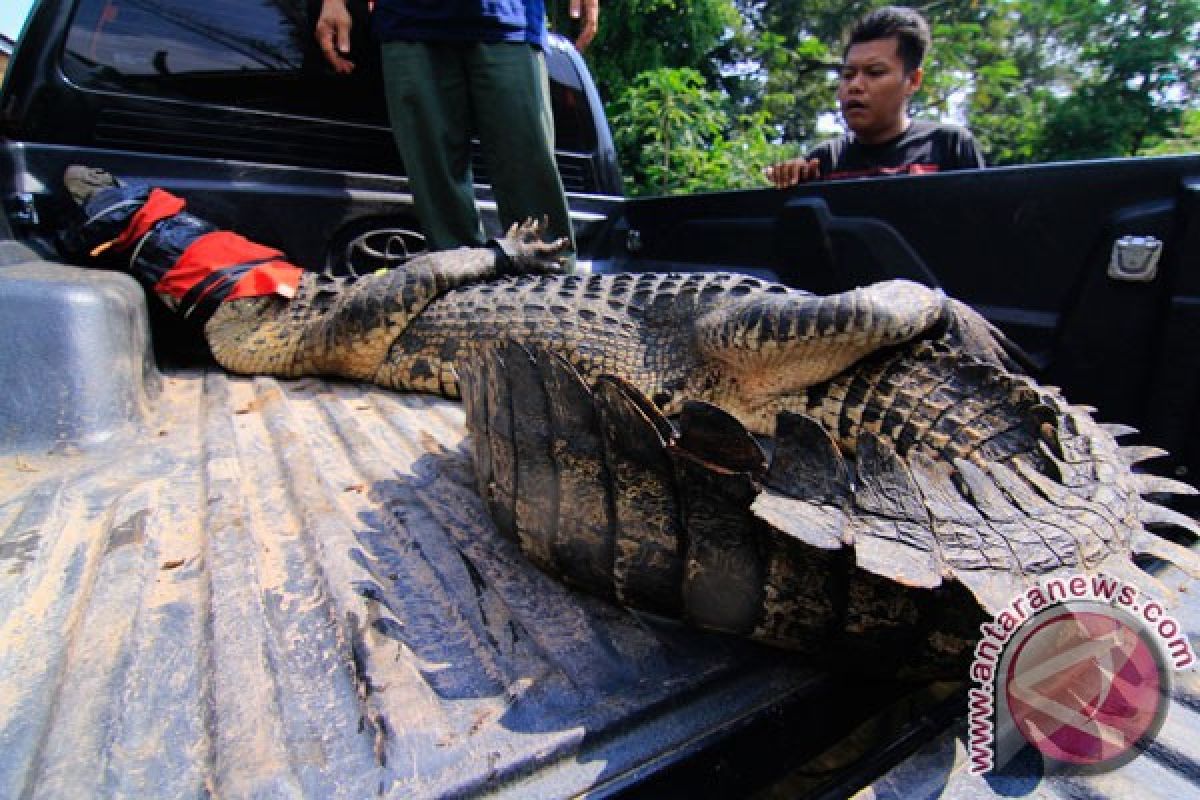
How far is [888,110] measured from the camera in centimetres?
310

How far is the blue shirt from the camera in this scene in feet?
8.25

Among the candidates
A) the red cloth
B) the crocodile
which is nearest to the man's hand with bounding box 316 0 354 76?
the red cloth

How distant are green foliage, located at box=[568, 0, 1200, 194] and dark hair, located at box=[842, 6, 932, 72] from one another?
3.54 meters

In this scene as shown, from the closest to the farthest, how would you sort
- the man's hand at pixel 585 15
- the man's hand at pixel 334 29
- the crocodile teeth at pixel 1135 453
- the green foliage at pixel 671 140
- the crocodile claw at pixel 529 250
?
the crocodile teeth at pixel 1135 453, the man's hand at pixel 334 29, the crocodile claw at pixel 529 250, the man's hand at pixel 585 15, the green foliage at pixel 671 140

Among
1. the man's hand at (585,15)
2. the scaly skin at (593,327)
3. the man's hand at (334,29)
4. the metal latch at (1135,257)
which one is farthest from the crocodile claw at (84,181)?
the metal latch at (1135,257)

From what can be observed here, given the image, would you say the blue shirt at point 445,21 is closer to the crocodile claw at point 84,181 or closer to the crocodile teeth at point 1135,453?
the crocodile claw at point 84,181

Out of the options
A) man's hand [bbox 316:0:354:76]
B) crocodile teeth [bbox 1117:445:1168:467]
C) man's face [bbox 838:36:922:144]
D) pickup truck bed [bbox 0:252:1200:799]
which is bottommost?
pickup truck bed [bbox 0:252:1200:799]

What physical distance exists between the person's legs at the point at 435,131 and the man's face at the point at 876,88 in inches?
70.6

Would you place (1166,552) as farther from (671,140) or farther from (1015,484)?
(671,140)

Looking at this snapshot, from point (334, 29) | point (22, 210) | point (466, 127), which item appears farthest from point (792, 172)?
point (22, 210)

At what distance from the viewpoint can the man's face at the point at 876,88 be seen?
3066mm

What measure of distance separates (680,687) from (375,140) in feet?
8.91

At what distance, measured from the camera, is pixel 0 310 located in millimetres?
1504

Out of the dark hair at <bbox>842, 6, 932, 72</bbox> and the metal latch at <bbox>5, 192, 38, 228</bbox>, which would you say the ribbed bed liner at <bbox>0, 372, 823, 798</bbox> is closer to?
the metal latch at <bbox>5, 192, 38, 228</bbox>
